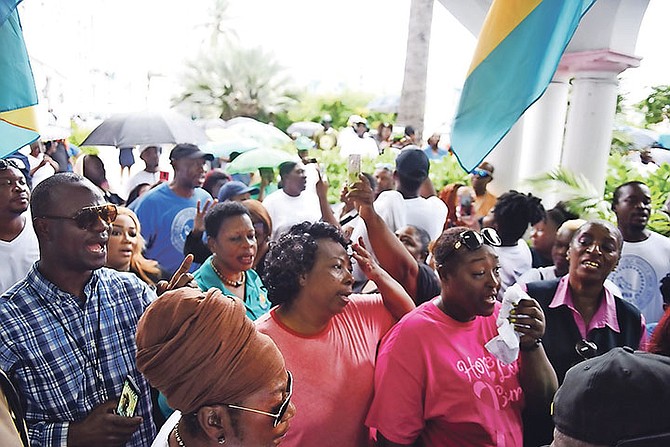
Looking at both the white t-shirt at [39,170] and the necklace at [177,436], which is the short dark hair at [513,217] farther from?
the white t-shirt at [39,170]

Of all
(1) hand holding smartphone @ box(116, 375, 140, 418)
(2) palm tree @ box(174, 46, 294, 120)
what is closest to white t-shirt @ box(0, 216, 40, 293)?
(1) hand holding smartphone @ box(116, 375, 140, 418)

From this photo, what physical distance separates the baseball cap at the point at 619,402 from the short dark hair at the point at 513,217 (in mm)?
3008

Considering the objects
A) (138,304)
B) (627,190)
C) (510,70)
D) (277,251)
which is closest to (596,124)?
(627,190)

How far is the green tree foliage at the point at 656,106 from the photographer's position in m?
18.5

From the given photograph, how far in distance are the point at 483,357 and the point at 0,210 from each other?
2.83 m

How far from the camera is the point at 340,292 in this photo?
2645mm

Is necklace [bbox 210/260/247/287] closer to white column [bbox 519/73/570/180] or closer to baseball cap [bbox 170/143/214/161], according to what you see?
baseball cap [bbox 170/143/214/161]

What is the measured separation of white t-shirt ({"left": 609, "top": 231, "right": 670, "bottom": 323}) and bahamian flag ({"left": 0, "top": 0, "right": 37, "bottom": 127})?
386cm

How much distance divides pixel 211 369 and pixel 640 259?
3.68 meters

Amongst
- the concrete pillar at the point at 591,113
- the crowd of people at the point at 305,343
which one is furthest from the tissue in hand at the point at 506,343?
the concrete pillar at the point at 591,113

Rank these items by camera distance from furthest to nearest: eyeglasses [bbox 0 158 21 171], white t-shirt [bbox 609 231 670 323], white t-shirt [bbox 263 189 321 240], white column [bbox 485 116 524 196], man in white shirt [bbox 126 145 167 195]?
1. white column [bbox 485 116 524 196]
2. man in white shirt [bbox 126 145 167 195]
3. white t-shirt [bbox 263 189 321 240]
4. white t-shirt [bbox 609 231 670 323]
5. eyeglasses [bbox 0 158 21 171]

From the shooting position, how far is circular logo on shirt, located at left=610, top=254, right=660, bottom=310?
4.22 m

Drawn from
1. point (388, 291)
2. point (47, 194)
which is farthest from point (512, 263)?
point (47, 194)

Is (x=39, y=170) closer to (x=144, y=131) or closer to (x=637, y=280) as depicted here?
(x=144, y=131)
